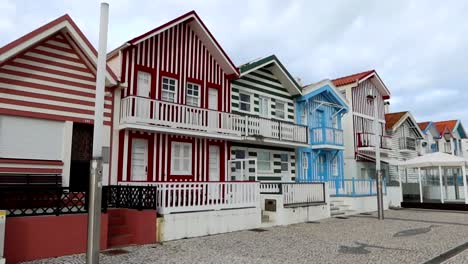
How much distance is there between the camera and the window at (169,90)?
1511cm

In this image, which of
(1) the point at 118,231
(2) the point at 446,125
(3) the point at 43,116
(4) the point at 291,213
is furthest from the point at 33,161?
(2) the point at 446,125

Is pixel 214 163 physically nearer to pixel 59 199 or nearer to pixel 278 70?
pixel 278 70

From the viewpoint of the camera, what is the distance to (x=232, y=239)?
1097 cm

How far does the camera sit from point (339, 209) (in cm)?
1836

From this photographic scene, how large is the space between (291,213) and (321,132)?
23.9 feet

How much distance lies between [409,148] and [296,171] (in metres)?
14.1

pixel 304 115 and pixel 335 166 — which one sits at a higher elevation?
pixel 304 115

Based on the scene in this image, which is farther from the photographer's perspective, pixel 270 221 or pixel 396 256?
pixel 270 221

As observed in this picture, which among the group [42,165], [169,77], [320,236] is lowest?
[320,236]

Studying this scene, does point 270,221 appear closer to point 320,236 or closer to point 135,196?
point 320,236

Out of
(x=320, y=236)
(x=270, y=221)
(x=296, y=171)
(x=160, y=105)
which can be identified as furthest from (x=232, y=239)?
(x=296, y=171)

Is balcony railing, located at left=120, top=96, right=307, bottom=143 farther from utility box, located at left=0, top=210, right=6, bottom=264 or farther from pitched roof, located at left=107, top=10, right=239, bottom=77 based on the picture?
utility box, located at left=0, top=210, right=6, bottom=264

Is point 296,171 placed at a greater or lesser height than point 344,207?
greater

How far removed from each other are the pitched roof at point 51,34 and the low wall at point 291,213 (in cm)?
748
